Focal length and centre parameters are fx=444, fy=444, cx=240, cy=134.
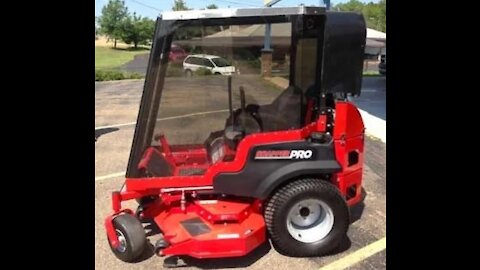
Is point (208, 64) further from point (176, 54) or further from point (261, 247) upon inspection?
point (261, 247)

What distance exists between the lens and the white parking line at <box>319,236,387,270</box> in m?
3.69

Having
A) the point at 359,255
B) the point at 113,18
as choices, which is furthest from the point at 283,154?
the point at 113,18

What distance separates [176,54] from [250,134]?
92 centimetres

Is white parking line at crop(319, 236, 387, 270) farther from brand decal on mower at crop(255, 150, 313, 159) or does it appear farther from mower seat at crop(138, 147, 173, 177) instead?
mower seat at crop(138, 147, 173, 177)

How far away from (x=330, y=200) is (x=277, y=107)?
921 mm

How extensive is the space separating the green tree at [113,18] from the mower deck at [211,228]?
57732 mm

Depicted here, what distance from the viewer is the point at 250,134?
12.7ft

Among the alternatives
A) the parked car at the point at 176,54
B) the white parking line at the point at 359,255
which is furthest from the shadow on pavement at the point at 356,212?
the parked car at the point at 176,54

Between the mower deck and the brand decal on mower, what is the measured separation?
0.48 m

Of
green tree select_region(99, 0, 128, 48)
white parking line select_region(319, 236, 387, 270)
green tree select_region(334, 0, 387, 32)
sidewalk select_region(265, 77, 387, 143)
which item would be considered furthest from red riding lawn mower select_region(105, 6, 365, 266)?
green tree select_region(99, 0, 128, 48)

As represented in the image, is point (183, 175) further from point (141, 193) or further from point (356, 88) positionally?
point (356, 88)

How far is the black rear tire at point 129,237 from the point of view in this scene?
12.0 ft
